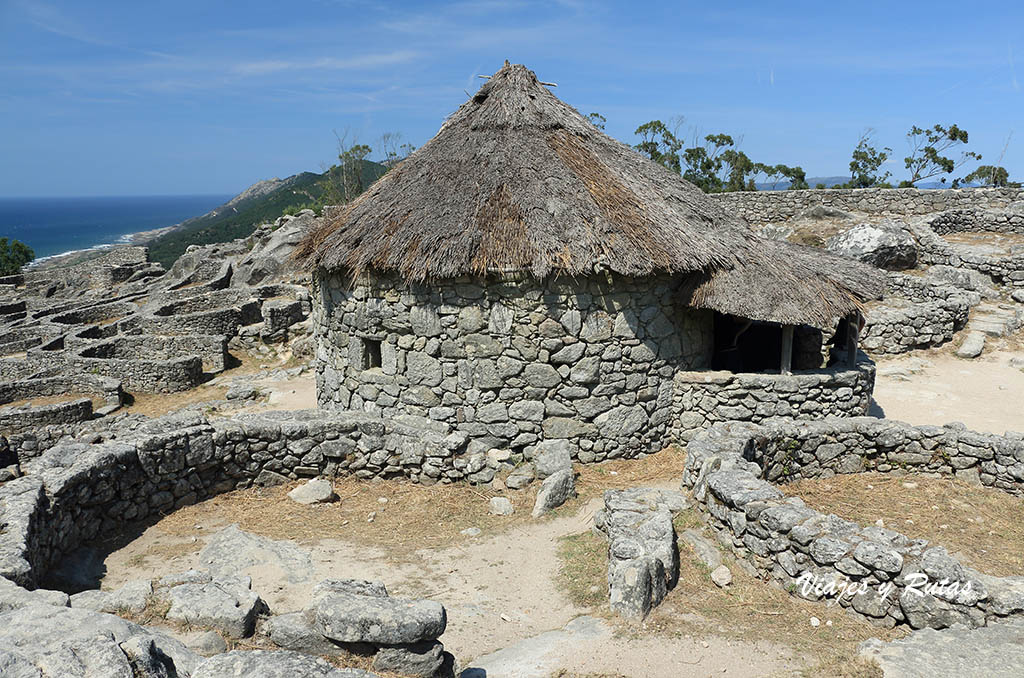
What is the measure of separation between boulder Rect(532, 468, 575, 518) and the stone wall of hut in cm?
114

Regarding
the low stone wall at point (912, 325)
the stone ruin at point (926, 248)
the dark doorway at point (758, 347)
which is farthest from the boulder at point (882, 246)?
the dark doorway at point (758, 347)

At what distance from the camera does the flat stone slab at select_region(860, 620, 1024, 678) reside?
491 centimetres

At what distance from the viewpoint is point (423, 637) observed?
4.64 m

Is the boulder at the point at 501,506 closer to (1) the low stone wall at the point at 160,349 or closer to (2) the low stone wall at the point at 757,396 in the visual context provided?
(2) the low stone wall at the point at 757,396

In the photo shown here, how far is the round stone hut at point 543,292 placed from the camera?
32.8ft

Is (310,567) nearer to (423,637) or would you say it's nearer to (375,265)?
(423,637)

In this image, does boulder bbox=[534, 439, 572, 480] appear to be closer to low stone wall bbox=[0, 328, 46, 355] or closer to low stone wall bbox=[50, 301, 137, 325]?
low stone wall bbox=[0, 328, 46, 355]

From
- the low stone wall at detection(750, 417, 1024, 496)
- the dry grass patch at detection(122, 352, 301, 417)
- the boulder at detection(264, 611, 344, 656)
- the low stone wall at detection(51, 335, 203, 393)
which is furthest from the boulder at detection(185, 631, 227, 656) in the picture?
the low stone wall at detection(51, 335, 203, 393)

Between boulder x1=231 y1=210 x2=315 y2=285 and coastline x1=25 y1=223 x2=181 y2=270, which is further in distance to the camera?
coastline x1=25 y1=223 x2=181 y2=270

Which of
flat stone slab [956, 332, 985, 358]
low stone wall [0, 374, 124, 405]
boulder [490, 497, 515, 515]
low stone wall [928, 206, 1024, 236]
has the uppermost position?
low stone wall [928, 206, 1024, 236]

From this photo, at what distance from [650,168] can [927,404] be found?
7.39 m

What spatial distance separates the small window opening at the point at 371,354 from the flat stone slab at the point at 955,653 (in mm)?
8018

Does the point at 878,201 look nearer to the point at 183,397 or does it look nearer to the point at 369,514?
the point at 369,514

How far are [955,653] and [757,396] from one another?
564 centimetres
